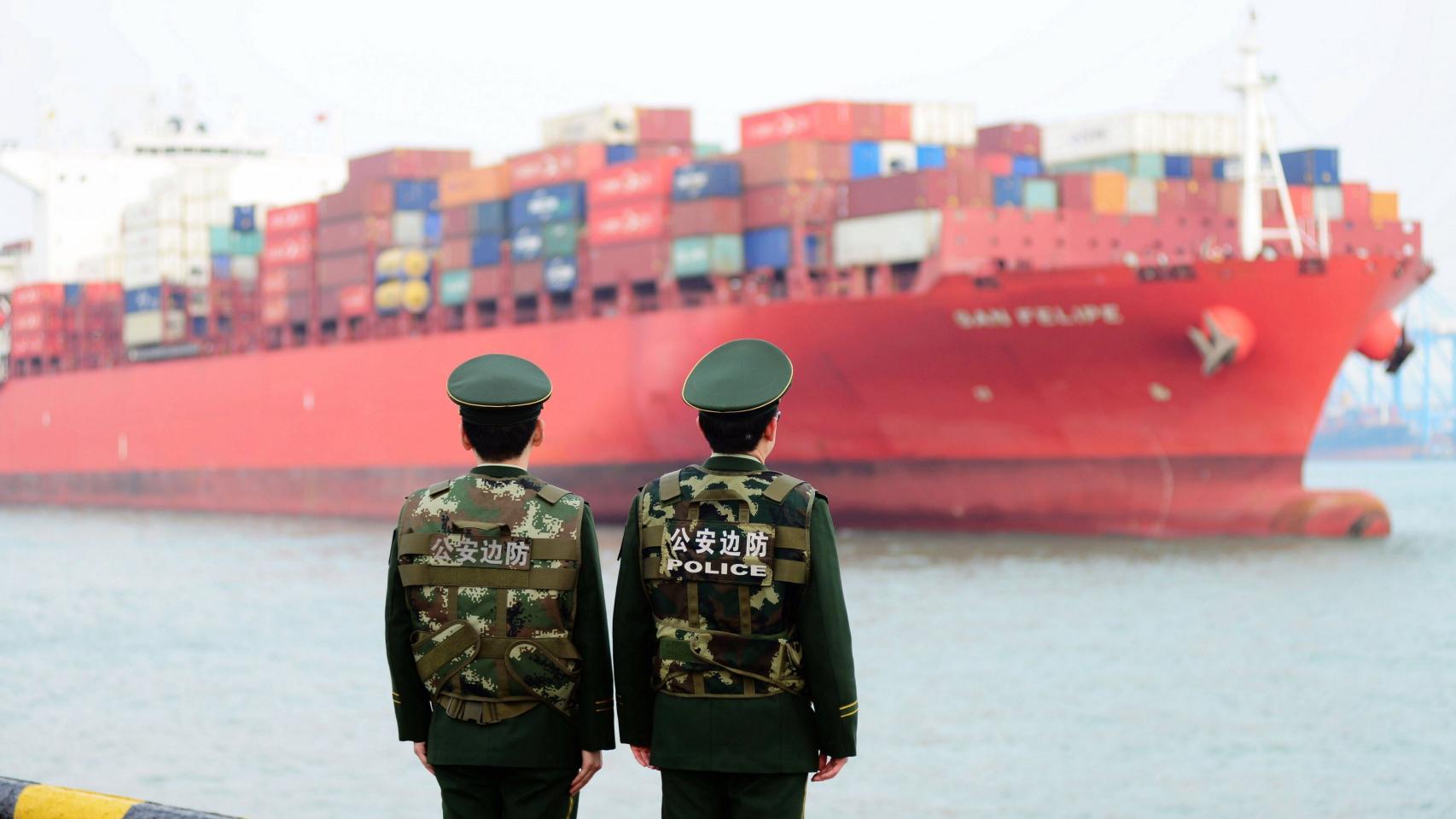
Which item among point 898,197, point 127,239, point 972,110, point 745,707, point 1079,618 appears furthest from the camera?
point 127,239

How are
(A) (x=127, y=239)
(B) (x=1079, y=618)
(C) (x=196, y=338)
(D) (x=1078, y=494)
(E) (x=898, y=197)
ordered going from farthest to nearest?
(A) (x=127, y=239) → (C) (x=196, y=338) → (E) (x=898, y=197) → (D) (x=1078, y=494) → (B) (x=1079, y=618)

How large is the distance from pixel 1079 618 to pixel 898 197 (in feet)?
32.5

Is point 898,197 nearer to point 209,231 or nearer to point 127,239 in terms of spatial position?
point 209,231

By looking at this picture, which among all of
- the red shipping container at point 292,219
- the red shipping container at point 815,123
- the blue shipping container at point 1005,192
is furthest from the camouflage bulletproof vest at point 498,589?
the red shipping container at point 292,219

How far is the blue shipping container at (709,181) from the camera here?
28.0 metres

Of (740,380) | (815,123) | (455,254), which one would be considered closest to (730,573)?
(740,380)

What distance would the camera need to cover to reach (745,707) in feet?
13.1

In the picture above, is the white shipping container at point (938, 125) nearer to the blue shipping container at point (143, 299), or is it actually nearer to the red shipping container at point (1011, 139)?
the red shipping container at point (1011, 139)

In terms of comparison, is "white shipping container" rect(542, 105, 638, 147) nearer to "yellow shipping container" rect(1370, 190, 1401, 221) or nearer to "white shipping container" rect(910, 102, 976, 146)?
"white shipping container" rect(910, 102, 976, 146)

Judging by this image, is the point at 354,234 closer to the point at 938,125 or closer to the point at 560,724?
the point at 938,125

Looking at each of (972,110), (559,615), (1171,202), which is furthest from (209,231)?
(559,615)

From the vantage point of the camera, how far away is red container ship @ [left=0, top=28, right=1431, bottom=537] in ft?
74.5

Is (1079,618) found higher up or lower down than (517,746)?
lower down

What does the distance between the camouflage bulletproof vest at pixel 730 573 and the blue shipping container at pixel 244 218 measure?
40914 millimetres
